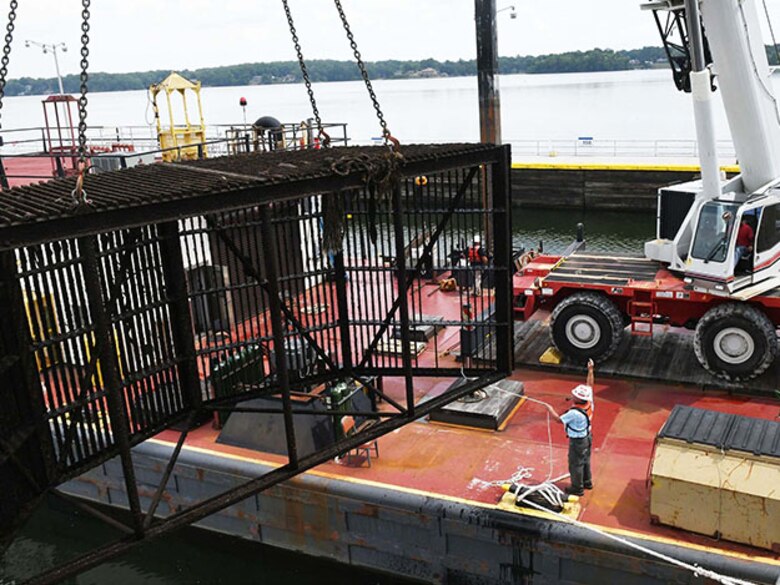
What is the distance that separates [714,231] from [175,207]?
8.60m

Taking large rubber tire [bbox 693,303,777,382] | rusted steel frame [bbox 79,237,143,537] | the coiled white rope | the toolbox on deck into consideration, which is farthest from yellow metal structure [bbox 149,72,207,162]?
rusted steel frame [bbox 79,237,143,537]

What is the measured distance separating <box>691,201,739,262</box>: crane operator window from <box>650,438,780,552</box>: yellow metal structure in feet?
12.6

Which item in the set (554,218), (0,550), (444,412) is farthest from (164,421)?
(554,218)

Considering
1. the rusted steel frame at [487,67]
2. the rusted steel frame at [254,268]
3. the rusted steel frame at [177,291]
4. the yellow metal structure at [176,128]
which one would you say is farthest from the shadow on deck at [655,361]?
the yellow metal structure at [176,128]

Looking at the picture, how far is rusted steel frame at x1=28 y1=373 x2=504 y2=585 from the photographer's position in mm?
5208

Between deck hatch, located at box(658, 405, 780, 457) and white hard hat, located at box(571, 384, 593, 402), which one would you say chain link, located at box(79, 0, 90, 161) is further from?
deck hatch, located at box(658, 405, 780, 457)

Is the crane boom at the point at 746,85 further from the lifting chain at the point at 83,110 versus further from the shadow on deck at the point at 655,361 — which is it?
the lifting chain at the point at 83,110

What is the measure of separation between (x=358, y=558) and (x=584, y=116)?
75.2m

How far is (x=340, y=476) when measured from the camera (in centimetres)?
975

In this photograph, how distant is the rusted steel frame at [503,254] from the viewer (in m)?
7.55

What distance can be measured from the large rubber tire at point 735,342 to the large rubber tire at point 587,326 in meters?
1.26

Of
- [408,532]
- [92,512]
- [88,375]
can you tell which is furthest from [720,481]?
[88,375]

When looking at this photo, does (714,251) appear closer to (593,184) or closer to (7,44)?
(7,44)

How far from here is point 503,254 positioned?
7738 mm
